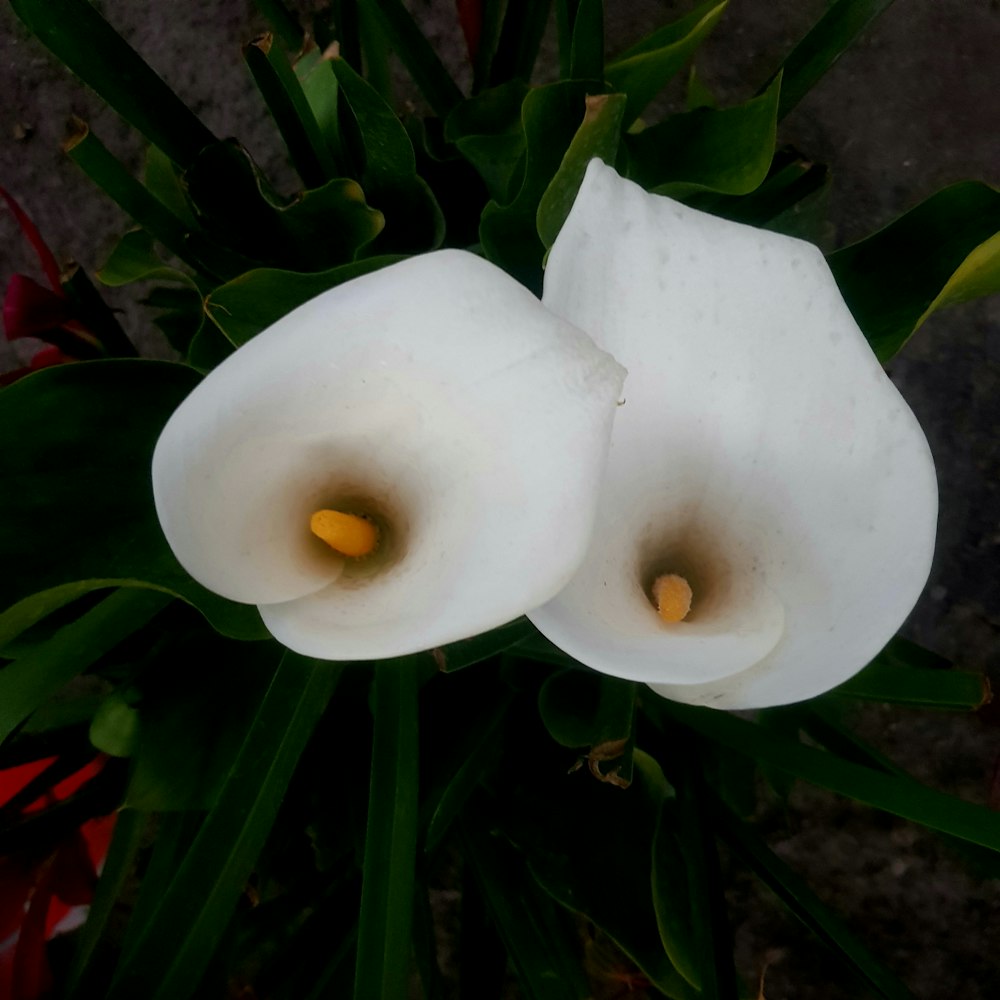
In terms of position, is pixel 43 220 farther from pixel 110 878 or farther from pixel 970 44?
pixel 970 44

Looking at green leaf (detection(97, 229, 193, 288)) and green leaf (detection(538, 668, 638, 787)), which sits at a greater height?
green leaf (detection(97, 229, 193, 288))

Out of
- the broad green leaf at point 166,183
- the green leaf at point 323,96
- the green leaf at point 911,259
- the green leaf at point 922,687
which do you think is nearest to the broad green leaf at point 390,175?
the green leaf at point 323,96

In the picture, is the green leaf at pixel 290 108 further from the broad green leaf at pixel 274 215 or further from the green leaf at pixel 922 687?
the green leaf at pixel 922 687

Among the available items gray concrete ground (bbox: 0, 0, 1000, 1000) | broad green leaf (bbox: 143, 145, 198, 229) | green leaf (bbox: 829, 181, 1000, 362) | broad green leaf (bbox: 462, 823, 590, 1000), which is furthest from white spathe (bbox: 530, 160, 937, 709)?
gray concrete ground (bbox: 0, 0, 1000, 1000)

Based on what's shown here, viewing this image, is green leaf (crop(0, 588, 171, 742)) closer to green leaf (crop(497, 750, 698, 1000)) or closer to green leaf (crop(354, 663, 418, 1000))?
green leaf (crop(354, 663, 418, 1000))

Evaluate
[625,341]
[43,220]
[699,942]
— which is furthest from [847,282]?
[43,220]

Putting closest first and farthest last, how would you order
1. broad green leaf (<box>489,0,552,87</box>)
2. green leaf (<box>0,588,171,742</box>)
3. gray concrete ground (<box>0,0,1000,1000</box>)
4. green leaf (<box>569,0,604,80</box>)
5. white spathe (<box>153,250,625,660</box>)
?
white spathe (<box>153,250,625,660</box>)
green leaf (<box>0,588,171,742</box>)
green leaf (<box>569,0,604,80</box>)
broad green leaf (<box>489,0,552,87</box>)
gray concrete ground (<box>0,0,1000,1000</box>)
